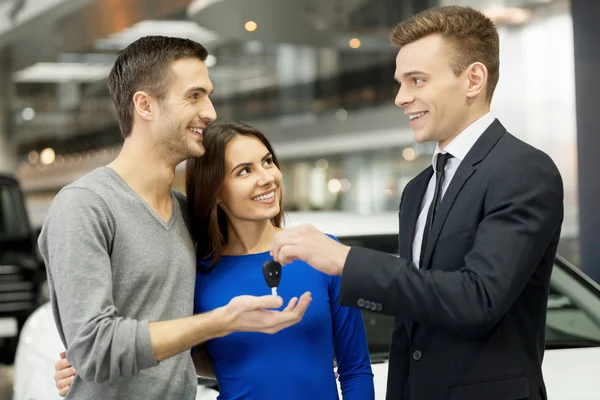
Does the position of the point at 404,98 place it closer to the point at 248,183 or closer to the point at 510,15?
the point at 248,183

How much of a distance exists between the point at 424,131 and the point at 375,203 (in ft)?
34.6

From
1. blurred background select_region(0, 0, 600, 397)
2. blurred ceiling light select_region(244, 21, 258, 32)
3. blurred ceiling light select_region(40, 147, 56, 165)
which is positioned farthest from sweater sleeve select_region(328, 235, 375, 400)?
blurred ceiling light select_region(40, 147, 56, 165)

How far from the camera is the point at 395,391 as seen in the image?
6.97ft

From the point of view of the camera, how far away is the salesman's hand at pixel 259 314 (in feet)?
6.26

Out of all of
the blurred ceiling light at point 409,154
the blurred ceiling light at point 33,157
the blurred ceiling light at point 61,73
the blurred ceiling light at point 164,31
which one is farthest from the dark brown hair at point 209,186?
the blurred ceiling light at point 33,157

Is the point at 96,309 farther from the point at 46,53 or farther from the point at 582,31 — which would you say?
the point at 46,53

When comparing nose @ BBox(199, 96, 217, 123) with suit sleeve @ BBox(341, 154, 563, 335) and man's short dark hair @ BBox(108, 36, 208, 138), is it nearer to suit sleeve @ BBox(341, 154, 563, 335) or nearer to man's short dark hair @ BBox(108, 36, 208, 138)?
man's short dark hair @ BBox(108, 36, 208, 138)

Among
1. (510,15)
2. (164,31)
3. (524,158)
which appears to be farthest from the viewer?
(164,31)

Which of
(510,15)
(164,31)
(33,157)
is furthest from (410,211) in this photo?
(33,157)

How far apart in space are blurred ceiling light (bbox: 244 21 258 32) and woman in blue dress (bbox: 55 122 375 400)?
804 cm

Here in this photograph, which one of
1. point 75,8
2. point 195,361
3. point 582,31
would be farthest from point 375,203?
point 195,361

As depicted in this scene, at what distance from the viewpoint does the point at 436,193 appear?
2.06 meters

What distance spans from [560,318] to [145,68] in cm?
219

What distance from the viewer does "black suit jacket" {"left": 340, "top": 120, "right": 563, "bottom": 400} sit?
181 centimetres
